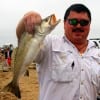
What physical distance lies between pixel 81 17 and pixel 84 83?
825mm

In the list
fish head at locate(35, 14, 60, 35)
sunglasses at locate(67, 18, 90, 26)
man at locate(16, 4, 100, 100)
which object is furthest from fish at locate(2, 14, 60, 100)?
sunglasses at locate(67, 18, 90, 26)

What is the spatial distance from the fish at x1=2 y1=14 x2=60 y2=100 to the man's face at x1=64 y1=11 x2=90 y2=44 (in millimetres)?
652

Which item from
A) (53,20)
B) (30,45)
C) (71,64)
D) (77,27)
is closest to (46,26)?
(53,20)

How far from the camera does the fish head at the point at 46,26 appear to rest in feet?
13.7

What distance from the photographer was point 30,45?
4.22 metres

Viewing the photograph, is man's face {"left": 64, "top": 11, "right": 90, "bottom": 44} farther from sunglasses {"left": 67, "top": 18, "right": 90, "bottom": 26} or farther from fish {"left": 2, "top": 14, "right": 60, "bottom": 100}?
fish {"left": 2, "top": 14, "right": 60, "bottom": 100}

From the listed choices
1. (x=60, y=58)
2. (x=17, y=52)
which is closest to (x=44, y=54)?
(x=60, y=58)

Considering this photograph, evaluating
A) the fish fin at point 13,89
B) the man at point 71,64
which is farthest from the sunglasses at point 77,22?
the fish fin at point 13,89

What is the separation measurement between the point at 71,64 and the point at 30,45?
33.6 inches

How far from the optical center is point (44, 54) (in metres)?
4.87

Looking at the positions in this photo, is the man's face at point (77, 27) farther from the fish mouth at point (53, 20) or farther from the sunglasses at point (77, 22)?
the fish mouth at point (53, 20)

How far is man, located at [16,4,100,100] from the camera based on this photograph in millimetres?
4809

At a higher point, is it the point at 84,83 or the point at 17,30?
the point at 17,30

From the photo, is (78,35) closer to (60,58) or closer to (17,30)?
(60,58)
